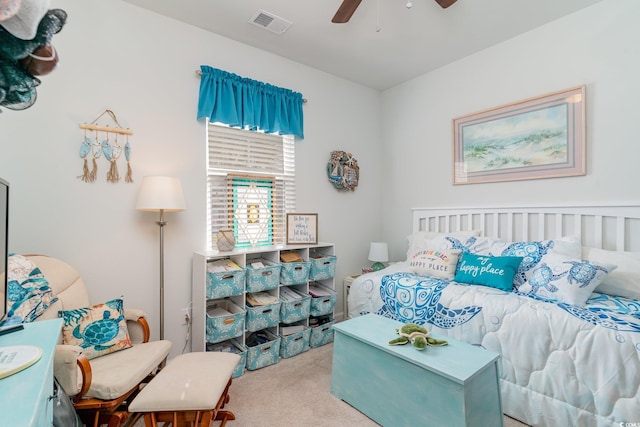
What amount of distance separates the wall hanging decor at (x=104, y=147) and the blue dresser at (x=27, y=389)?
139 cm

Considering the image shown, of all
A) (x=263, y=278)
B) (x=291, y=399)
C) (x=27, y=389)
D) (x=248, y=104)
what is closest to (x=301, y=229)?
(x=263, y=278)

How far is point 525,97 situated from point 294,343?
9.92ft

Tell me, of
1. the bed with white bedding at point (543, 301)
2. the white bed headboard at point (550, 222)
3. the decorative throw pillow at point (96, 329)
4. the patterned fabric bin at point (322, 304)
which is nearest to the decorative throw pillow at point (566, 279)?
the bed with white bedding at point (543, 301)

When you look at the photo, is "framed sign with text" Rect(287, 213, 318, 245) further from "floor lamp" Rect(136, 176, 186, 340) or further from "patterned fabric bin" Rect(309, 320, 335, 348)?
"floor lamp" Rect(136, 176, 186, 340)

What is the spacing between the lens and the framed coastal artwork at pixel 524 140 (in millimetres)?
2475

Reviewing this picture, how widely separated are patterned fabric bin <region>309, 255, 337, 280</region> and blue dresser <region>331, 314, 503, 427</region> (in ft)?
2.81

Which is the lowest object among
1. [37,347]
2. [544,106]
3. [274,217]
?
[37,347]

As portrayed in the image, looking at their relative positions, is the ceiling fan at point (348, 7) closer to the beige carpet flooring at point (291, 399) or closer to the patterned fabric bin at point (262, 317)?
the patterned fabric bin at point (262, 317)

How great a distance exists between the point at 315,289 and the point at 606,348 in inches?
84.1

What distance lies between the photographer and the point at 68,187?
2051mm

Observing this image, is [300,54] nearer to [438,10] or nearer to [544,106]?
[438,10]

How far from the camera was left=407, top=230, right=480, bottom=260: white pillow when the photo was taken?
2.91 metres

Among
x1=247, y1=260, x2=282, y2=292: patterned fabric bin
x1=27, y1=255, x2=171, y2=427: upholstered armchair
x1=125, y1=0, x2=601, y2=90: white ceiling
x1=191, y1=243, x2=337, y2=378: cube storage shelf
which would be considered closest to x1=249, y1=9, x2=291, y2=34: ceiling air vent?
x1=125, y1=0, x2=601, y2=90: white ceiling

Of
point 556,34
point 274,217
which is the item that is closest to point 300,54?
point 274,217
